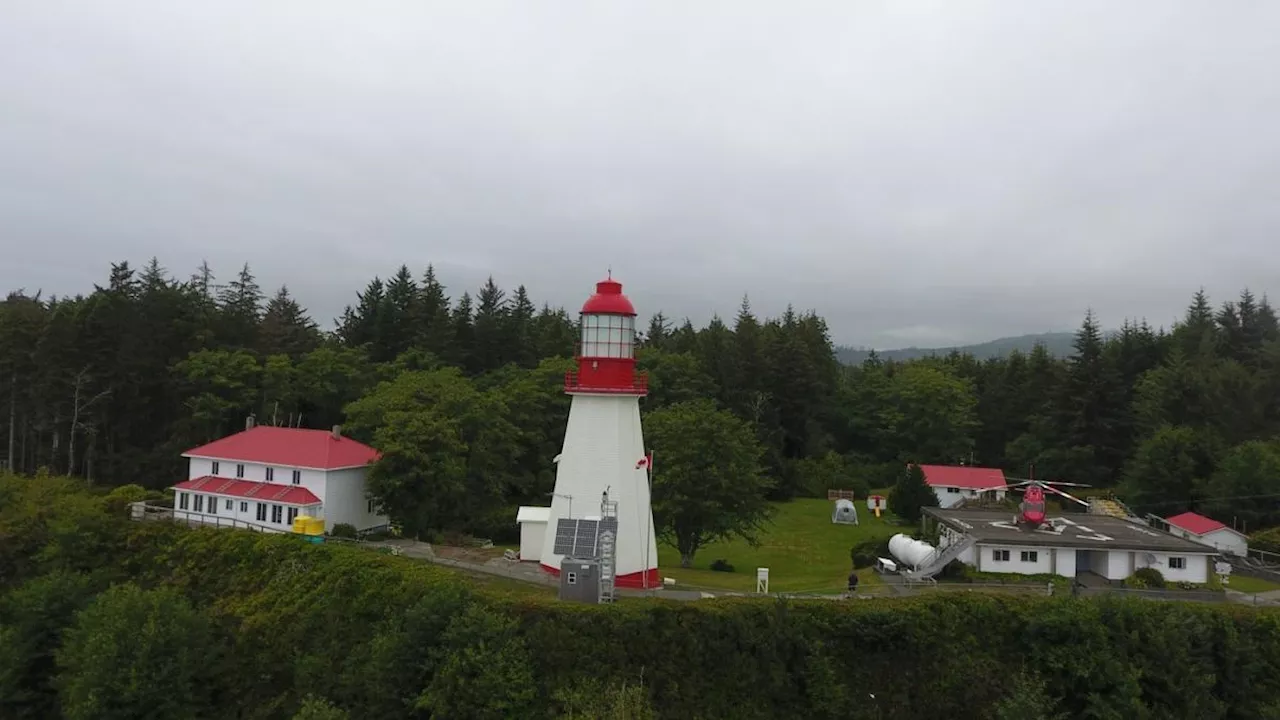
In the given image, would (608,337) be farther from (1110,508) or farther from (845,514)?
(1110,508)

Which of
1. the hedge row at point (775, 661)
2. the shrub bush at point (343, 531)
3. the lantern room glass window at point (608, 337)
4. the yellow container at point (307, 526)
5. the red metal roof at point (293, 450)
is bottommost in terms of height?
the hedge row at point (775, 661)

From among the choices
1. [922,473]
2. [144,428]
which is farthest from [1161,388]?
[144,428]

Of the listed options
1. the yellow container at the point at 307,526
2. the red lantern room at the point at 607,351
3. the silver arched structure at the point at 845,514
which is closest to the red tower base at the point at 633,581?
the red lantern room at the point at 607,351

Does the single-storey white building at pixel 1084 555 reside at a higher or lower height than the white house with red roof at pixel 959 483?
lower

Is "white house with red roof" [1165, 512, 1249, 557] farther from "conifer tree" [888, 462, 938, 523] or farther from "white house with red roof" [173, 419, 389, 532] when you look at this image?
"white house with red roof" [173, 419, 389, 532]

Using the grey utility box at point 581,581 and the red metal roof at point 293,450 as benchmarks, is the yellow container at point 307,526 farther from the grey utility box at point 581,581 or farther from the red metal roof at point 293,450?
the grey utility box at point 581,581

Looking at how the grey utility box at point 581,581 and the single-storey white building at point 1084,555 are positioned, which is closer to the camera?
the grey utility box at point 581,581

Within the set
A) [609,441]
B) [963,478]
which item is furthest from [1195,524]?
[609,441]
